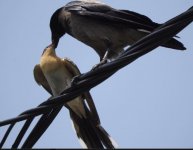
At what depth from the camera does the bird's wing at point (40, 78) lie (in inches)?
301

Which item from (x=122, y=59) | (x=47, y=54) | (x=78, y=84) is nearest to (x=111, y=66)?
(x=122, y=59)

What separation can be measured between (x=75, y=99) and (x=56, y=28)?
1.69 metres

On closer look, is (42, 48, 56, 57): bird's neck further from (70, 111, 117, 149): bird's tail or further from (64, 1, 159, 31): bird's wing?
(70, 111, 117, 149): bird's tail

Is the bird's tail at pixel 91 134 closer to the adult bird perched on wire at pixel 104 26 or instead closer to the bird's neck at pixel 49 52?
the adult bird perched on wire at pixel 104 26

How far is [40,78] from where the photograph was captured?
7.75 meters

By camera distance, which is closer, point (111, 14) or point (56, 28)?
point (111, 14)

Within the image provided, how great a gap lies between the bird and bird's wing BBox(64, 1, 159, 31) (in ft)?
2.98

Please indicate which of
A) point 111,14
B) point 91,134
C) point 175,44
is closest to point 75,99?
point 91,134

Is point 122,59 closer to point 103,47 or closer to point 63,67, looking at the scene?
point 103,47

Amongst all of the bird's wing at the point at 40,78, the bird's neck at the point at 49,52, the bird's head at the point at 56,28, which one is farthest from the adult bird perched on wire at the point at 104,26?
the bird's wing at the point at 40,78

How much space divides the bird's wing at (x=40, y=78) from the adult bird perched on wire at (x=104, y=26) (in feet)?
2.85

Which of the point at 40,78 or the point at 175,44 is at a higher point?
the point at 40,78

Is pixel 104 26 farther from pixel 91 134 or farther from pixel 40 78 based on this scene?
pixel 40 78

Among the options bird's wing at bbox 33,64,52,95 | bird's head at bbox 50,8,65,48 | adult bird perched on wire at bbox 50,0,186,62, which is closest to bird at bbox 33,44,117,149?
bird's wing at bbox 33,64,52,95
